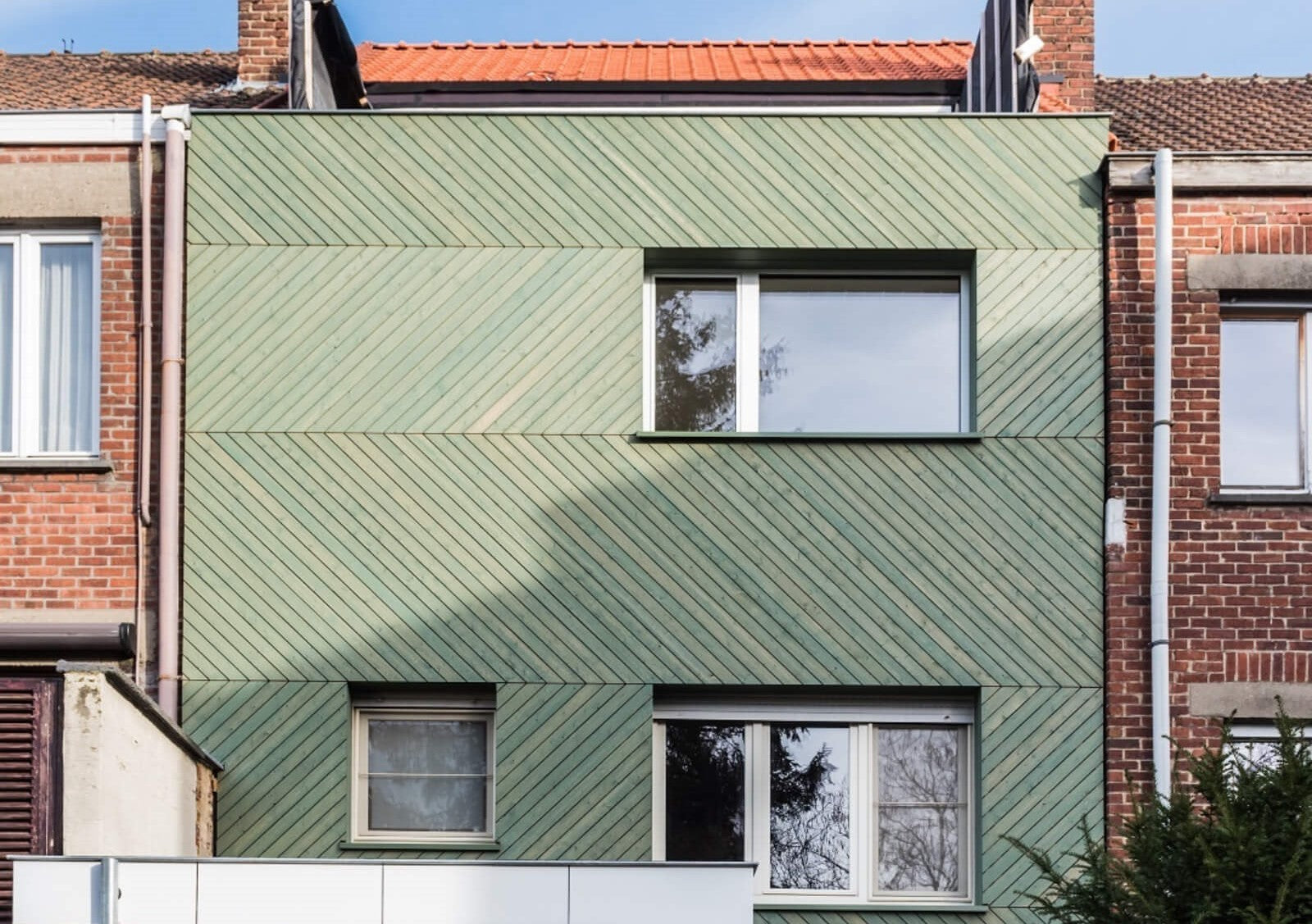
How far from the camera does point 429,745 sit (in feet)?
41.4

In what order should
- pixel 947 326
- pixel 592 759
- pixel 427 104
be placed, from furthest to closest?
pixel 427 104, pixel 947 326, pixel 592 759

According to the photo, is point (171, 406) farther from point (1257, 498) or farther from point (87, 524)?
point (1257, 498)

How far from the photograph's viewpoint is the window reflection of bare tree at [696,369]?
1300 cm

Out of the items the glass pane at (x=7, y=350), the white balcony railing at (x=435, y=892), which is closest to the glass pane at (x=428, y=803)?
the white balcony railing at (x=435, y=892)

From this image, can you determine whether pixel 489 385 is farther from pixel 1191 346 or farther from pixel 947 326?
pixel 1191 346

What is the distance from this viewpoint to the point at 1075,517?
12.5 m

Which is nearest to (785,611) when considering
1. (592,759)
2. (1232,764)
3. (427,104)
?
(592,759)

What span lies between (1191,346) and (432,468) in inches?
201

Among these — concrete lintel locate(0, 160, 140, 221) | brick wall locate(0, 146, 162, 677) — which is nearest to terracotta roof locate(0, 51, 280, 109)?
concrete lintel locate(0, 160, 140, 221)

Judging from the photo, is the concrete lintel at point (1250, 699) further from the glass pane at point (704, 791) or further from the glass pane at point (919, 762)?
the glass pane at point (704, 791)

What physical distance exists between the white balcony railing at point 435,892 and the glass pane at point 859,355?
12.1 ft

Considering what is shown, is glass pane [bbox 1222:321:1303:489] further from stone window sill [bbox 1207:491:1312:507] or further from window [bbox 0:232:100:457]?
window [bbox 0:232:100:457]

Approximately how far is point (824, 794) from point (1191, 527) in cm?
298

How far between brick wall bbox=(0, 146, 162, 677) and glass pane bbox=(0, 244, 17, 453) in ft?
1.36
